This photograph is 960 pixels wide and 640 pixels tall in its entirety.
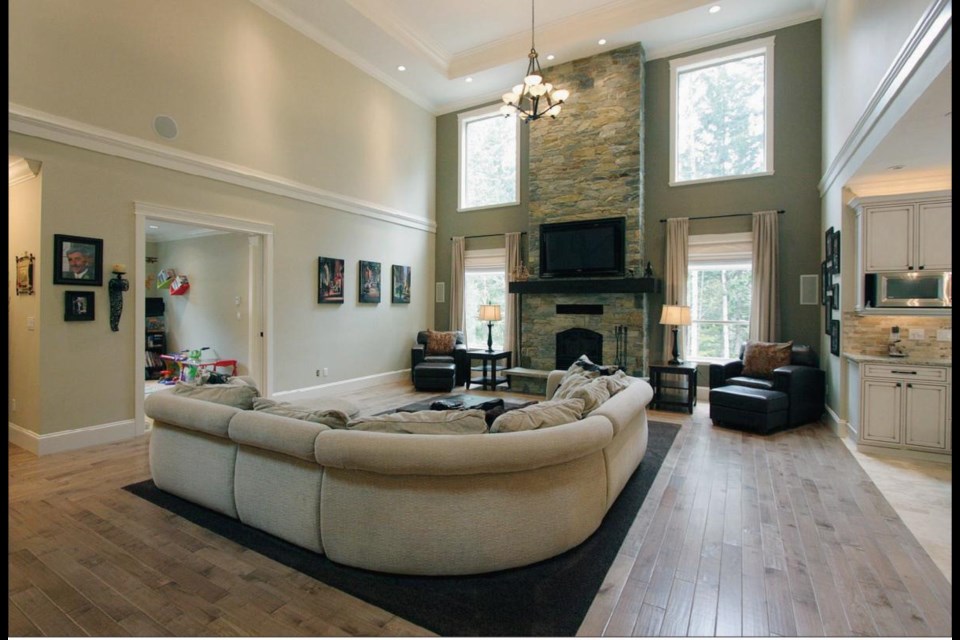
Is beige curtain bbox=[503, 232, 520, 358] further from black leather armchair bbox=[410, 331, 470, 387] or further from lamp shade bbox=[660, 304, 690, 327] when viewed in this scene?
lamp shade bbox=[660, 304, 690, 327]

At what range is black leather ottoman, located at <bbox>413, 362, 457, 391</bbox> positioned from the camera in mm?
7242

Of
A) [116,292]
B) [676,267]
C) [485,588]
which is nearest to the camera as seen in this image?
[485,588]

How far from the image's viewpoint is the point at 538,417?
255 centimetres

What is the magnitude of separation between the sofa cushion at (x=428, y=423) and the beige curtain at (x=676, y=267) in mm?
5071

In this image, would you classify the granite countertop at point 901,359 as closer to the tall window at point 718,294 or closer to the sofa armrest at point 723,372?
the sofa armrest at point 723,372

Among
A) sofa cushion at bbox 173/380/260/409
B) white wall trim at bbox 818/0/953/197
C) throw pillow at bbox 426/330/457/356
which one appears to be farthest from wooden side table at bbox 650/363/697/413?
sofa cushion at bbox 173/380/260/409

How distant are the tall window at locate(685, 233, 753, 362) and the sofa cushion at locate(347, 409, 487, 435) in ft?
17.3

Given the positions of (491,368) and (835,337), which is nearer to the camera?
(835,337)

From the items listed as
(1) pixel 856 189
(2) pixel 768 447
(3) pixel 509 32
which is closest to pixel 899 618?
(2) pixel 768 447

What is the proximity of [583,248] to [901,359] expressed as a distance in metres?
3.97

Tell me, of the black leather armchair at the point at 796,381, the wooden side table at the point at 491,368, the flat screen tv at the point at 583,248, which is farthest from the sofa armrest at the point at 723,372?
the wooden side table at the point at 491,368

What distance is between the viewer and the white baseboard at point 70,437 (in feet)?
13.6

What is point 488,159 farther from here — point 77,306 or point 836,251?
point 77,306

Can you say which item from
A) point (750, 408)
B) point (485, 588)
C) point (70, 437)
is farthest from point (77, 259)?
point (750, 408)
